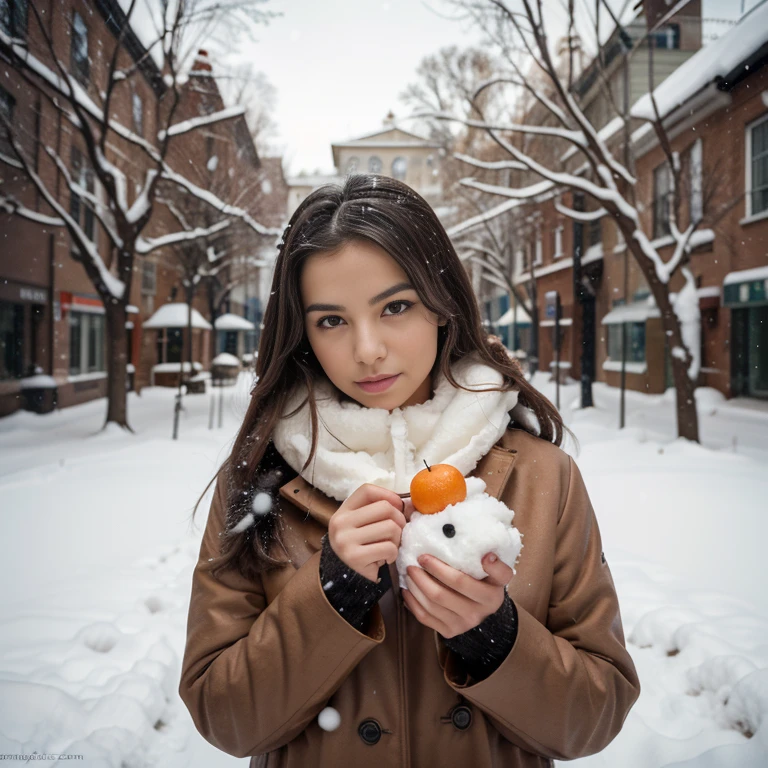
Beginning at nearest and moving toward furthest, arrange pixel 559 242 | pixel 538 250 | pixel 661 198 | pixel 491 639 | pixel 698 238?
pixel 491 639, pixel 698 238, pixel 559 242, pixel 661 198, pixel 538 250

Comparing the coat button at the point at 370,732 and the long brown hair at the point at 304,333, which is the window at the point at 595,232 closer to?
the long brown hair at the point at 304,333

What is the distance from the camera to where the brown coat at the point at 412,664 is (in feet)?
2.78

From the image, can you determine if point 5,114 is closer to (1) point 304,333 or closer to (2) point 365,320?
(1) point 304,333

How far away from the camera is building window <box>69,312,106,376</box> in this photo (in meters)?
3.48

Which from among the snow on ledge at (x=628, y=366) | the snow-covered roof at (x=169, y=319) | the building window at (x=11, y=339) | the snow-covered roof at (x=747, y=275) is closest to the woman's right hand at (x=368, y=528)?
the snow-covered roof at (x=747, y=275)

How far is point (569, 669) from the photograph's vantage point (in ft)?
2.85

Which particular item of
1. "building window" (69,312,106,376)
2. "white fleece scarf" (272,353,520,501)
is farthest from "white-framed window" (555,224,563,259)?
"building window" (69,312,106,376)

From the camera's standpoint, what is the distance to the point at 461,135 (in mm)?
3562

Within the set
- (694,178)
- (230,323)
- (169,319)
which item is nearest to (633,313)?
(694,178)

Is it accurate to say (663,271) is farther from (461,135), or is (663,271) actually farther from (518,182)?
(518,182)

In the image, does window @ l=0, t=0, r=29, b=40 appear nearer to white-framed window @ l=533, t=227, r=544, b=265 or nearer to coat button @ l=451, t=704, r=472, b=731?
coat button @ l=451, t=704, r=472, b=731

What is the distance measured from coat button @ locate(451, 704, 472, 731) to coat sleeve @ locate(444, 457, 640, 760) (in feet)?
0.13

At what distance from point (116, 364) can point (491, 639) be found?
3578mm

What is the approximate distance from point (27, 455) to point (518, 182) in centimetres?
449
